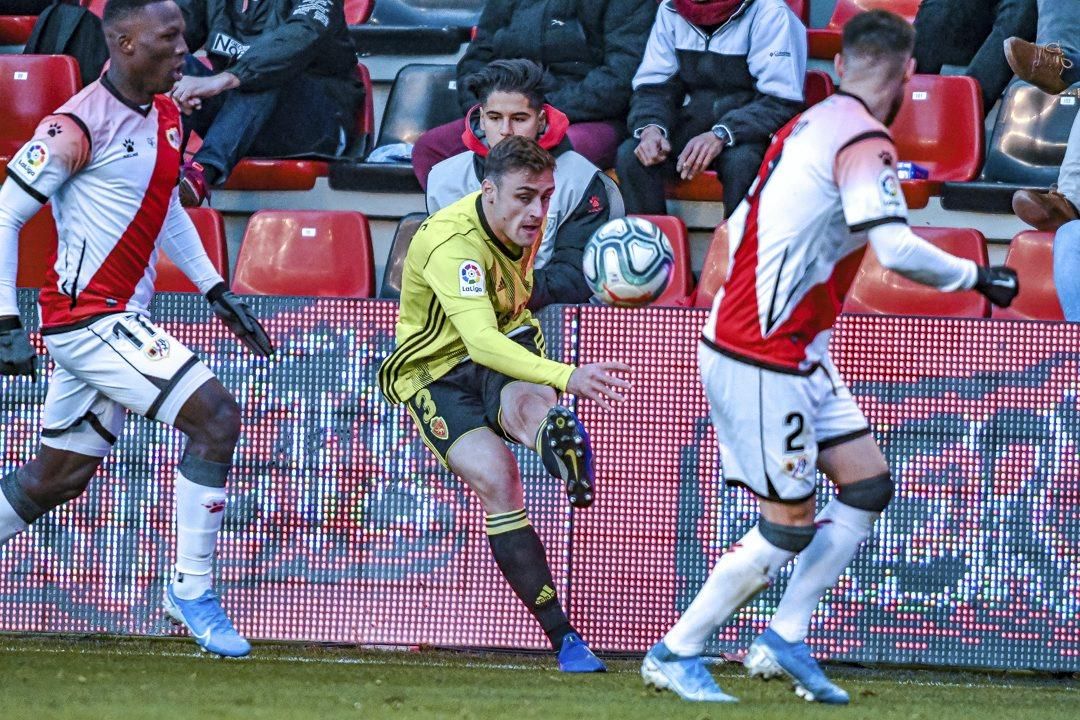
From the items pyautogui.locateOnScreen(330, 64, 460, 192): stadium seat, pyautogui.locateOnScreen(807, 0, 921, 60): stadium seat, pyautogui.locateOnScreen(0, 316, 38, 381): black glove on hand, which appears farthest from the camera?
pyautogui.locateOnScreen(807, 0, 921, 60): stadium seat

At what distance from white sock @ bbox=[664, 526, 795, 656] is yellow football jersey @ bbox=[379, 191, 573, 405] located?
3.00 feet

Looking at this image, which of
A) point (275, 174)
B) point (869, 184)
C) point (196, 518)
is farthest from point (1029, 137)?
point (196, 518)

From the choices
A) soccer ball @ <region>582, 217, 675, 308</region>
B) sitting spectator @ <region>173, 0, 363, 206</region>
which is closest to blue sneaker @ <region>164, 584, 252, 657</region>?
soccer ball @ <region>582, 217, 675, 308</region>

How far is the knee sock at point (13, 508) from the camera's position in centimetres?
595

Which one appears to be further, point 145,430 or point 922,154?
point 922,154

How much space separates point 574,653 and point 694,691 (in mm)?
906

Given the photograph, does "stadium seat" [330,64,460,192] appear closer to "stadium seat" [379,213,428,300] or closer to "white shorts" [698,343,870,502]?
"stadium seat" [379,213,428,300]

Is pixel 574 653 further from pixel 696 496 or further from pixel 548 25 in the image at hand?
pixel 548 25

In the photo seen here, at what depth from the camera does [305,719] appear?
4496 mm

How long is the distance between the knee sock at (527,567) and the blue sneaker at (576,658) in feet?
0.09

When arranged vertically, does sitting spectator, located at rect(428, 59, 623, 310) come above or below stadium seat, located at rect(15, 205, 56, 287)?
above

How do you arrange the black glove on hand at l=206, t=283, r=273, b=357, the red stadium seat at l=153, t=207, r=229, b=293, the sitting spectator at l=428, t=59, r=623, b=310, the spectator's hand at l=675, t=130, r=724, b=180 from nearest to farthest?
the black glove on hand at l=206, t=283, r=273, b=357
the sitting spectator at l=428, t=59, r=623, b=310
the spectator's hand at l=675, t=130, r=724, b=180
the red stadium seat at l=153, t=207, r=229, b=293

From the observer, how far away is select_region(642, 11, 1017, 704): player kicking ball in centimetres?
488

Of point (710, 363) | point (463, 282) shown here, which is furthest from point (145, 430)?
point (710, 363)
